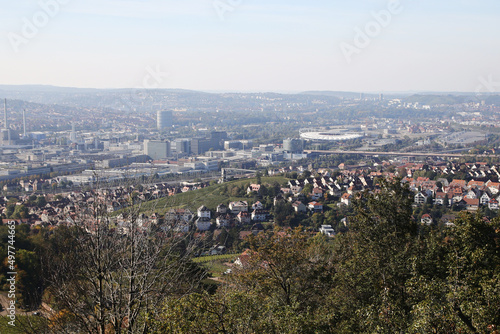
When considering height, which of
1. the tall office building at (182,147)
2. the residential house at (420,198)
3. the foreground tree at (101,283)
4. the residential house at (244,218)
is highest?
the foreground tree at (101,283)

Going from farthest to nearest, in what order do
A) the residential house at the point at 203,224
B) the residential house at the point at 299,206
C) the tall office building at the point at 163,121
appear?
the tall office building at the point at 163,121, the residential house at the point at 299,206, the residential house at the point at 203,224

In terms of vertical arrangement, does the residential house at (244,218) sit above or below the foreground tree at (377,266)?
below

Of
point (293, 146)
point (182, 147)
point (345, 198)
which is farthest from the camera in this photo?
point (182, 147)

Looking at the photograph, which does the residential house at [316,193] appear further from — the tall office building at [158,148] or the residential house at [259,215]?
the tall office building at [158,148]

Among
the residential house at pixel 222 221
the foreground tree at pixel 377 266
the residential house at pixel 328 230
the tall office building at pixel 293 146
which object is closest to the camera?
the foreground tree at pixel 377 266

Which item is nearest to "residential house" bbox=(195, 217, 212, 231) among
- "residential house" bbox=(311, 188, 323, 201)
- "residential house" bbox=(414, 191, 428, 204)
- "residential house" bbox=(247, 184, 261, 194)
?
"residential house" bbox=(247, 184, 261, 194)

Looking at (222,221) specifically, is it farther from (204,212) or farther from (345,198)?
(345,198)

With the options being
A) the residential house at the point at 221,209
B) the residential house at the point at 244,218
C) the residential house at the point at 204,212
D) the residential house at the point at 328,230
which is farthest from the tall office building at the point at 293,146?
the residential house at the point at 328,230

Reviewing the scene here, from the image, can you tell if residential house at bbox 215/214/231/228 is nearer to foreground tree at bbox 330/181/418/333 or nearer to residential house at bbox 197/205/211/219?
residential house at bbox 197/205/211/219

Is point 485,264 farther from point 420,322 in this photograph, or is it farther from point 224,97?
point 224,97

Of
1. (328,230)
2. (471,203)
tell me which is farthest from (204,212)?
(471,203)

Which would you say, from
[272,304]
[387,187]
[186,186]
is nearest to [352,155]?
[186,186]

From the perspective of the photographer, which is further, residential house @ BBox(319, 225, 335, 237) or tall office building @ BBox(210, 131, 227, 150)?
tall office building @ BBox(210, 131, 227, 150)
